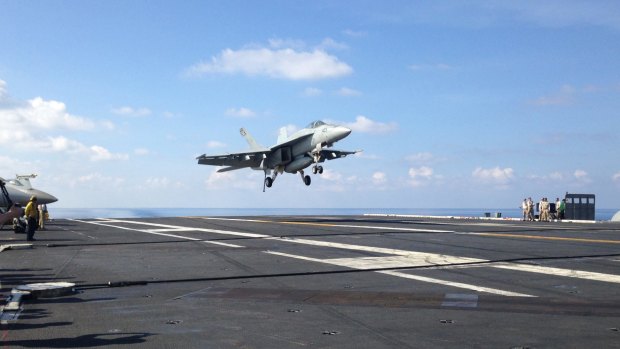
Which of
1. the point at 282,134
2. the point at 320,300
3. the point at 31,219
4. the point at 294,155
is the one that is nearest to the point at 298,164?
the point at 294,155

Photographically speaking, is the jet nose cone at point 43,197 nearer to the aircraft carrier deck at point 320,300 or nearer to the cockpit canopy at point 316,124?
the cockpit canopy at point 316,124

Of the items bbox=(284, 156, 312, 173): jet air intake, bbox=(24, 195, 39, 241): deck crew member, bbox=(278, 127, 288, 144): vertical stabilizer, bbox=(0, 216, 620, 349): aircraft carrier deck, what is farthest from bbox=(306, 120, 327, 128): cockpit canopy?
bbox=(0, 216, 620, 349): aircraft carrier deck

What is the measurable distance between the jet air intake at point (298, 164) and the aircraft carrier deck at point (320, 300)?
1113 inches

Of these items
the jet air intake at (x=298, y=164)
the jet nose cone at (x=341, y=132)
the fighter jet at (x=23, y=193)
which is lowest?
the fighter jet at (x=23, y=193)

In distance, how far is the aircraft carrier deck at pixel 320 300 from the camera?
6.68 metres

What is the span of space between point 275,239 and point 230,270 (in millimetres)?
10402

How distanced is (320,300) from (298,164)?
37.9 m

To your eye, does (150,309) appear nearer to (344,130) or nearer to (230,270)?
(230,270)

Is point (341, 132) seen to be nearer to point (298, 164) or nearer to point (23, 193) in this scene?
point (298, 164)

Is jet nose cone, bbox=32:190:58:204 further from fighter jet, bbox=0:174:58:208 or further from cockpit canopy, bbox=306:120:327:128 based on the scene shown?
cockpit canopy, bbox=306:120:327:128

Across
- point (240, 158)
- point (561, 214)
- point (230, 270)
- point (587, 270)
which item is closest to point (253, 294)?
point (230, 270)

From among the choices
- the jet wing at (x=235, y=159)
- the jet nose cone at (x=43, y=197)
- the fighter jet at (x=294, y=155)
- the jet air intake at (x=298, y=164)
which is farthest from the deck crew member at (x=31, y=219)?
the jet wing at (x=235, y=159)

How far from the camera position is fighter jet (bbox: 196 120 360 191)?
42969mm

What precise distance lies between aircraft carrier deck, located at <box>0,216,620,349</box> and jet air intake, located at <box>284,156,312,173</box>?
2827cm
